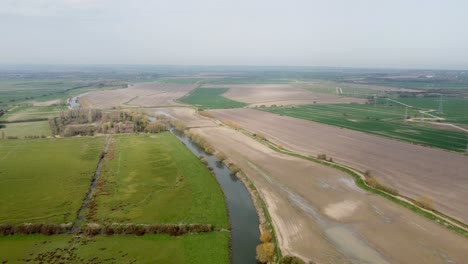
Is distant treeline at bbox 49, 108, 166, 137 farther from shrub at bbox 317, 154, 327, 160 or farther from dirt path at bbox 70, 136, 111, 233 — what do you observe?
shrub at bbox 317, 154, 327, 160

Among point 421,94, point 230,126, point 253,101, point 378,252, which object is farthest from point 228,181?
point 421,94

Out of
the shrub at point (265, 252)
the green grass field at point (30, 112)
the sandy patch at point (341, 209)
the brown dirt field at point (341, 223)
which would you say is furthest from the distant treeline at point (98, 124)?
the shrub at point (265, 252)

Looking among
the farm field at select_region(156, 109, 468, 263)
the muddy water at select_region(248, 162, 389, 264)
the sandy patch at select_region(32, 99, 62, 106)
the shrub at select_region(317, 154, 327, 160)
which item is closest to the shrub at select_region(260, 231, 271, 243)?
the farm field at select_region(156, 109, 468, 263)

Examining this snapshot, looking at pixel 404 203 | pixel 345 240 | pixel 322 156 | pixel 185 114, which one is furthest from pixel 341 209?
pixel 185 114

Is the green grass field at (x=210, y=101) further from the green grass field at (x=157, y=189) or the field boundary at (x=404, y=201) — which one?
the field boundary at (x=404, y=201)

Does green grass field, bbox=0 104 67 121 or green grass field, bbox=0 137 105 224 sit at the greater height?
green grass field, bbox=0 104 67 121

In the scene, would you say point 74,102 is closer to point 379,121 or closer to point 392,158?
point 379,121

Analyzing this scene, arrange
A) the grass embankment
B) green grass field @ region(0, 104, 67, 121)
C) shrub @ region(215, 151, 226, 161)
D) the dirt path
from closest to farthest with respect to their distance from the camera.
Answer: the grass embankment → the dirt path → shrub @ region(215, 151, 226, 161) → green grass field @ region(0, 104, 67, 121)
